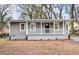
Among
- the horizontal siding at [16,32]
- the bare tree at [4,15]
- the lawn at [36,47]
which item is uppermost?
the bare tree at [4,15]

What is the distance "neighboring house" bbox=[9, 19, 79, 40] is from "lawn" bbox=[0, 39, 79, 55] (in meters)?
0.06

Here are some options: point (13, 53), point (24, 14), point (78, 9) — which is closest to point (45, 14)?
point (24, 14)

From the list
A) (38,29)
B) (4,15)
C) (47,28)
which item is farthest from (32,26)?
(4,15)

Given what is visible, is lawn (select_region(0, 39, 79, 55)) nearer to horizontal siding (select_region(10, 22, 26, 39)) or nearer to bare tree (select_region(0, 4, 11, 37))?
horizontal siding (select_region(10, 22, 26, 39))

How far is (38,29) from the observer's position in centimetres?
204

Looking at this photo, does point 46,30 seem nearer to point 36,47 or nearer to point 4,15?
point 36,47

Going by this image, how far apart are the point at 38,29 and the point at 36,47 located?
0.22 m

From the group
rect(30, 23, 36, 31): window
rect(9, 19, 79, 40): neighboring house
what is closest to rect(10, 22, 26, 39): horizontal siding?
rect(9, 19, 79, 40): neighboring house

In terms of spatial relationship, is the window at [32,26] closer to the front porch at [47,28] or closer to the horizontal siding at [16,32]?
the front porch at [47,28]

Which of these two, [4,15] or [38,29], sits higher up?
[4,15]

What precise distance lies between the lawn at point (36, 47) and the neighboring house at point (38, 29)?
62 millimetres

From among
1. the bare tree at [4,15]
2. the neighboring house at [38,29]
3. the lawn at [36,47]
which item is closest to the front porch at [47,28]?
the neighboring house at [38,29]

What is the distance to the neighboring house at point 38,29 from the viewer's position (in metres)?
2.00

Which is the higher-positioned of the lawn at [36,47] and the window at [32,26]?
the window at [32,26]
